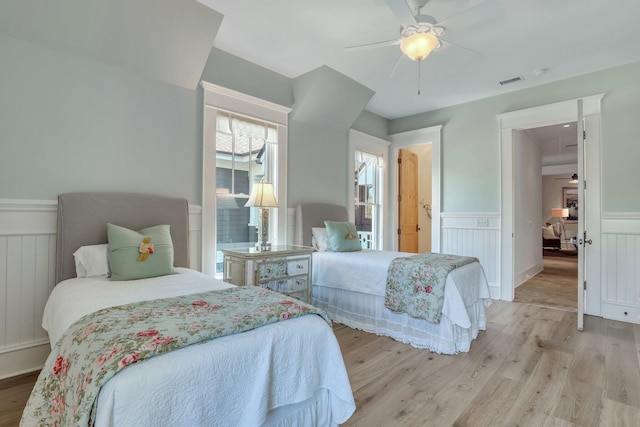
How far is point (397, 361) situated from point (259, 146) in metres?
2.57

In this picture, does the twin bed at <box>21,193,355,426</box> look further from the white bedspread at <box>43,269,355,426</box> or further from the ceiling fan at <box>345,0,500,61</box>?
the ceiling fan at <box>345,0,500,61</box>

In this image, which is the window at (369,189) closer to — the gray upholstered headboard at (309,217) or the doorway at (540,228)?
the gray upholstered headboard at (309,217)

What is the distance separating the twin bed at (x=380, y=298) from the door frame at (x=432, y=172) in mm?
1796

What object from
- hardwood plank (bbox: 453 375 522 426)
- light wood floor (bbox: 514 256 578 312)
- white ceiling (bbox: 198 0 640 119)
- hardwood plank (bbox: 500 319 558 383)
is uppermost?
white ceiling (bbox: 198 0 640 119)

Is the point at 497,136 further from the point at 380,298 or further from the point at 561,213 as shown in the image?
the point at 561,213

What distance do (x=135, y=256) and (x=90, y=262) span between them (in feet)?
1.19

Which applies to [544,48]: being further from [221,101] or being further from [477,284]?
[221,101]

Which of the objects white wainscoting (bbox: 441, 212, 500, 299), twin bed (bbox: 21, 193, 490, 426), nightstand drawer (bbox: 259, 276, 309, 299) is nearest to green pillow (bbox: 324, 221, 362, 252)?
nightstand drawer (bbox: 259, 276, 309, 299)

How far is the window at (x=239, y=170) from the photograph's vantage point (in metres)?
3.25

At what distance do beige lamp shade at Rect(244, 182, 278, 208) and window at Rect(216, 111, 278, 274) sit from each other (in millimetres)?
374

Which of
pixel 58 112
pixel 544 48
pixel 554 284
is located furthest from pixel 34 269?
pixel 554 284

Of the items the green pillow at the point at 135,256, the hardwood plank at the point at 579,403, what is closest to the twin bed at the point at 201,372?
the green pillow at the point at 135,256

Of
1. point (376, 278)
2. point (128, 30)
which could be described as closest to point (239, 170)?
point (128, 30)

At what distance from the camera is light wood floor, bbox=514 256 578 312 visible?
4.06 m
